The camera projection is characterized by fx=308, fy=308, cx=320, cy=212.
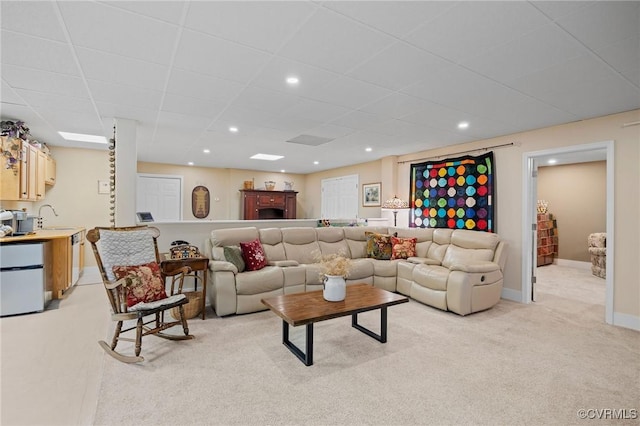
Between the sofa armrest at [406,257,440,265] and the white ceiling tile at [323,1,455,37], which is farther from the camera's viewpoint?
the sofa armrest at [406,257,440,265]

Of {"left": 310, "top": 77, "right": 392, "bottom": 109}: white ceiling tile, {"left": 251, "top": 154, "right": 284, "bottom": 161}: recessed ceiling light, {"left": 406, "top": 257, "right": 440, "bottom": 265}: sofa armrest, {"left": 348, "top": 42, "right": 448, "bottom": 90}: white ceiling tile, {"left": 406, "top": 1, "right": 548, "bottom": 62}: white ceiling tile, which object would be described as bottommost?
{"left": 406, "top": 257, "right": 440, "bottom": 265}: sofa armrest

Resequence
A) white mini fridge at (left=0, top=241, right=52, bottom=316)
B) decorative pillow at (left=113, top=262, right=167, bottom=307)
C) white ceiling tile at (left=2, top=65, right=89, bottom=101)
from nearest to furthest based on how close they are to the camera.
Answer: white ceiling tile at (left=2, top=65, right=89, bottom=101), decorative pillow at (left=113, top=262, right=167, bottom=307), white mini fridge at (left=0, top=241, right=52, bottom=316)

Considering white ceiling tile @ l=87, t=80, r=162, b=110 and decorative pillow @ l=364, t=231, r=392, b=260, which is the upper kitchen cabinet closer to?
white ceiling tile @ l=87, t=80, r=162, b=110

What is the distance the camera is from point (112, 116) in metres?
3.80

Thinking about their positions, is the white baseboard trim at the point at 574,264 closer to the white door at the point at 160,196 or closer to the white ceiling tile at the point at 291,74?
the white ceiling tile at the point at 291,74

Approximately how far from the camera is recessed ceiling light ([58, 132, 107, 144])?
4832 mm

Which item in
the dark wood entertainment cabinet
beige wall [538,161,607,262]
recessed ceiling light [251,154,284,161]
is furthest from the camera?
the dark wood entertainment cabinet

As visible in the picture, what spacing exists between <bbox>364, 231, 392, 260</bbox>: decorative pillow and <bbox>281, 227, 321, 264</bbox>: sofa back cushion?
0.87 m

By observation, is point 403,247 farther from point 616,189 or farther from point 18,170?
point 18,170

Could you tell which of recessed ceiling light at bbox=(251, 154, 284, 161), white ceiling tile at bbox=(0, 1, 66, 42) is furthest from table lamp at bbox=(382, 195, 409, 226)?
white ceiling tile at bbox=(0, 1, 66, 42)

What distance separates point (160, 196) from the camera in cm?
773

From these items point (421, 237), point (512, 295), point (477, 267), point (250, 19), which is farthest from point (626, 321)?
point (250, 19)

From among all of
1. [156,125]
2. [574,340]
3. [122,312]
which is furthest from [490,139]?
[122,312]

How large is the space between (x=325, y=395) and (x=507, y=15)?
2660 millimetres
